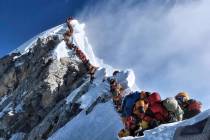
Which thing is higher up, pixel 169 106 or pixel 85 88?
pixel 85 88

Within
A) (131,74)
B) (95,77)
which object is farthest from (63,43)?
(131,74)

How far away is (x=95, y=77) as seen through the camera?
40.8 meters

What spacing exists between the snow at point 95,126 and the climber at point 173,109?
655cm

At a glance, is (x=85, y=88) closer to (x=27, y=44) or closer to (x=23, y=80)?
(x=23, y=80)

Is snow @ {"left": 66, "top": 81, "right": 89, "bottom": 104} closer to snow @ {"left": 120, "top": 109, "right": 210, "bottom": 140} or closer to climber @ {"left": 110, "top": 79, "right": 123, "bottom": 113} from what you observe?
climber @ {"left": 110, "top": 79, "right": 123, "bottom": 113}

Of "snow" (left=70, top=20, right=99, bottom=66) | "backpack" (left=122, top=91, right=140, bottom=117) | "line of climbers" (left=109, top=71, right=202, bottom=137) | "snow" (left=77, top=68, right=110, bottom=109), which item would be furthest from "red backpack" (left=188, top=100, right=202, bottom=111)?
"snow" (left=70, top=20, right=99, bottom=66)

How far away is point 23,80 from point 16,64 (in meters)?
3.29

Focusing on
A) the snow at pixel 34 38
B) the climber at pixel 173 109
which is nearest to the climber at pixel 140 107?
the climber at pixel 173 109

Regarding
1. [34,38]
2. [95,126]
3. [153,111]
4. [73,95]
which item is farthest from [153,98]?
[34,38]

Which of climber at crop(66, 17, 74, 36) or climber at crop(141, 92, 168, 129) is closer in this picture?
climber at crop(141, 92, 168, 129)

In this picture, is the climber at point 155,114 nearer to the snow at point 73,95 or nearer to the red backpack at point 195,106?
the red backpack at point 195,106

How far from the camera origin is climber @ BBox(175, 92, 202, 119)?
66.5 ft

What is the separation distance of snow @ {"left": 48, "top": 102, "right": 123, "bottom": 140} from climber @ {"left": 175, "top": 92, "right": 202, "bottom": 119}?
228 inches

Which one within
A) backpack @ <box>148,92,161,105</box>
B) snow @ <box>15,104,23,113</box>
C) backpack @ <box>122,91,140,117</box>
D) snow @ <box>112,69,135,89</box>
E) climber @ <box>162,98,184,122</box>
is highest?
snow @ <box>15,104,23,113</box>
